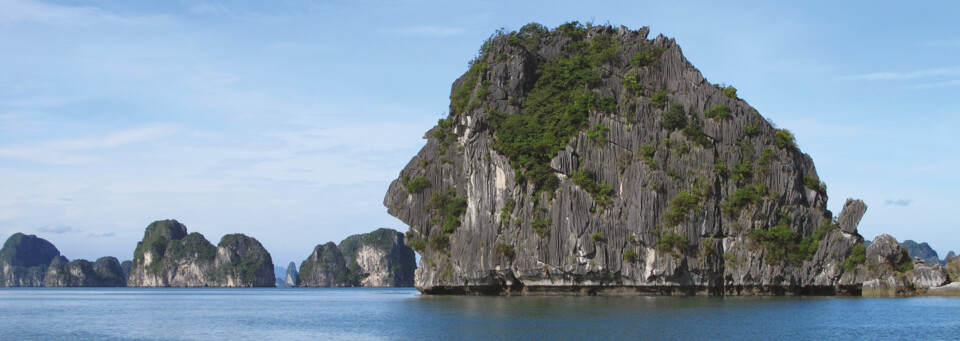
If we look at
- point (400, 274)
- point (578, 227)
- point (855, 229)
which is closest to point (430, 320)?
point (578, 227)

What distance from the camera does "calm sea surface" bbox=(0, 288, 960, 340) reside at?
35.4 metres

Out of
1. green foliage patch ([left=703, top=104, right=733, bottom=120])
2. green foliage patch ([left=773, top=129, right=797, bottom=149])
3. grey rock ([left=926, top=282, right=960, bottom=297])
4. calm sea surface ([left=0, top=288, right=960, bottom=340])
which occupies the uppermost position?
green foliage patch ([left=703, top=104, right=733, bottom=120])

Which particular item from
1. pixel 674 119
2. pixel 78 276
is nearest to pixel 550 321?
pixel 674 119

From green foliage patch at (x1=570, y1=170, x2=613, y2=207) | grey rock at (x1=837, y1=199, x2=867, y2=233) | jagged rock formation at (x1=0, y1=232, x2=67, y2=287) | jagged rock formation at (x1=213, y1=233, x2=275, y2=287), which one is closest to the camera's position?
grey rock at (x1=837, y1=199, x2=867, y2=233)

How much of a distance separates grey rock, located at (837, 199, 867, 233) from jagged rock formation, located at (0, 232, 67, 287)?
16344cm

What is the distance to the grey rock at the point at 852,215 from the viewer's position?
61156mm

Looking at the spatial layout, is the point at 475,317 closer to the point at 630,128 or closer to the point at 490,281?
the point at 490,281

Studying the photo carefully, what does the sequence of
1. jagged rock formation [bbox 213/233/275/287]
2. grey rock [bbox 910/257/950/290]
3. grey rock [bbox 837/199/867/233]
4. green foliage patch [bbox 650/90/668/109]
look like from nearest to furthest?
1. grey rock [bbox 837/199/867/233]
2. grey rock [bbox 910/257/950/290]
3. green foliage patch [bbox 650/90/668/109]
4. jagged rock formation [bbox 213/233/275/287]

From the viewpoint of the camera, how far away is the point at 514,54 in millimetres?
71500

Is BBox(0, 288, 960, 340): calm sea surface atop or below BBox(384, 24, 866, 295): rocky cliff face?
below

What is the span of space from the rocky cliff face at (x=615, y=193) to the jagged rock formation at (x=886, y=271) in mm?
1037

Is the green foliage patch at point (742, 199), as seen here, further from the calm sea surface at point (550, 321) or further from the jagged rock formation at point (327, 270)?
the jagged rock formation at point (327, 270)

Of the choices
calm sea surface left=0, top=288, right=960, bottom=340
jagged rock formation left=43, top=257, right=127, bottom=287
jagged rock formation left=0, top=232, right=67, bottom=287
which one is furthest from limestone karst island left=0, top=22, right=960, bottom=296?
jagged rock formation left=0, top=232, right=67, bottom=287

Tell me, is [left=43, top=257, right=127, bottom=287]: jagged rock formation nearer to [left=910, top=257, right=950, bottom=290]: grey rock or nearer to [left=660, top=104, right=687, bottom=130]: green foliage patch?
[left=660, top=104, right=687, bottom=130]: green foliage patch
